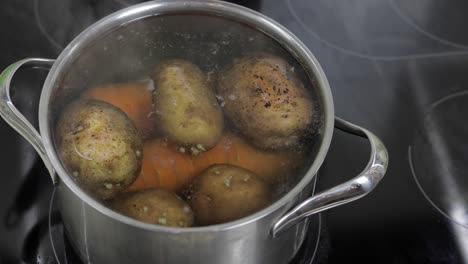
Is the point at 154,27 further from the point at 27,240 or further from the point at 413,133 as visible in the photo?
the point at 413,133

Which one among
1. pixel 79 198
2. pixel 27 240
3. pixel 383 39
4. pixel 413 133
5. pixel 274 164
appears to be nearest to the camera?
pixel 79 198

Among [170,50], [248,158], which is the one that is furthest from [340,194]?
[170,50]

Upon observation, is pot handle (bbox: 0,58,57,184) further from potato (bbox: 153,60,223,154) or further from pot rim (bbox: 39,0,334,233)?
potato (bbox: 153,60,223,154)

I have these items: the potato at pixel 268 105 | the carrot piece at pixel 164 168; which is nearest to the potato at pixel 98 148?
the carrot piece at pixel 164 168

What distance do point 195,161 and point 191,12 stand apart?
0.24m

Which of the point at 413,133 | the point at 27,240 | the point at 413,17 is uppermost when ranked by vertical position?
the point at 413,17

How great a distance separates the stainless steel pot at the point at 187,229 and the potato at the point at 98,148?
0.03 meters

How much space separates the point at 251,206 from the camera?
0.71 meters

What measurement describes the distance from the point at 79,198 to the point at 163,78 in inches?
8.4

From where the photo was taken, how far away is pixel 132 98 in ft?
2.57

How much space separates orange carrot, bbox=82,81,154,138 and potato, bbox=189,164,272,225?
11 centimetres

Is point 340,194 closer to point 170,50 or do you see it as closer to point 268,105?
point 268,105

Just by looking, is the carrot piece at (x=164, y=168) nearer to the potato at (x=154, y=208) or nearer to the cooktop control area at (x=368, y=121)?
the potato at (x=154, y=208)

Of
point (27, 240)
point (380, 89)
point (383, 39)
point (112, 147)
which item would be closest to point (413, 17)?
point (383, 39)
